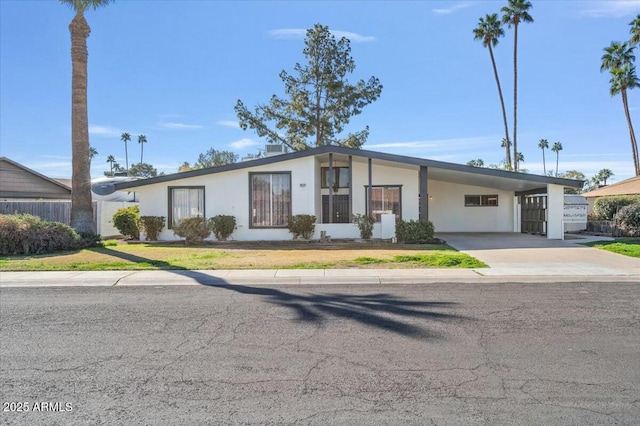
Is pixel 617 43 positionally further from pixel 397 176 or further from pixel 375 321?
pixel 375 321

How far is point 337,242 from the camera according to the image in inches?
747

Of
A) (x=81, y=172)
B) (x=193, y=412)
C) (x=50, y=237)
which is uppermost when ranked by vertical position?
(x=81, y=172)

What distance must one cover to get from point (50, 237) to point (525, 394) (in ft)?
51.0

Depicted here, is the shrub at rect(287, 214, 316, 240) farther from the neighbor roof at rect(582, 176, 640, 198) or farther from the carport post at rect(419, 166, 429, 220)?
the neighbor roof at rect(582, 176, 640, 198)

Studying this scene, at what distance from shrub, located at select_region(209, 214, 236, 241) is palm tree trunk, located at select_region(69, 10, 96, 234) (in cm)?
451

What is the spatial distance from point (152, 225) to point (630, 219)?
20.6 meters

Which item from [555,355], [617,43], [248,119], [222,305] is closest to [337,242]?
[222,305]

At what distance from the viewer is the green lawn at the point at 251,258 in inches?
471

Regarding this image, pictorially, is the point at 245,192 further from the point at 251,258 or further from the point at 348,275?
the point at 348,275

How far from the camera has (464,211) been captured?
26328 millimetres

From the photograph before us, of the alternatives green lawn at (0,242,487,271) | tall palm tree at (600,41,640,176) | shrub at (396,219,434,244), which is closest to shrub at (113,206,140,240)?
green lawn at (0,242,487,271)

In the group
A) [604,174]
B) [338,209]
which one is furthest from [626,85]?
[604,174]

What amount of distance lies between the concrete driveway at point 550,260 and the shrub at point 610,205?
29.5 feet

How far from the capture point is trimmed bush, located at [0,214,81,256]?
14816 mm
